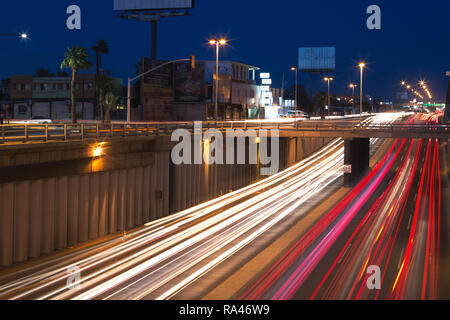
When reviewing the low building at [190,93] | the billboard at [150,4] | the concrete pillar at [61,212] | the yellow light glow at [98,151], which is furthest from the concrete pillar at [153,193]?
the billboard at [150,4]

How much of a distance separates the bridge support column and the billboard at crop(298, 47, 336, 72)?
99.9 metres

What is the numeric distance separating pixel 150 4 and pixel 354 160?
63450 millimetres

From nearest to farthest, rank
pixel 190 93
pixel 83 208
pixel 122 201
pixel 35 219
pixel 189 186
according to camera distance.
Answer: pixel 35 219 < pixel 83 208 < pixel 122 201 < pixel 189 186 < pixel 190 93

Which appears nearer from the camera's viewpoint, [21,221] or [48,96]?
[21,221]

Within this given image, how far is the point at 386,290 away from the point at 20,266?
658 inches

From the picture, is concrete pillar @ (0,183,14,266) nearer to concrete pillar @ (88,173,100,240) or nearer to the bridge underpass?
the bridge underpass

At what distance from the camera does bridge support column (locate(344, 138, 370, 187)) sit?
46903mm

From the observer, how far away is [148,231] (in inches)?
1139

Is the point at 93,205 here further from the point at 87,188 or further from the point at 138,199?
the point at 138,199

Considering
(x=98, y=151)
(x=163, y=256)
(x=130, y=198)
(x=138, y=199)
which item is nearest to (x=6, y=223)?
(x=98, y=151)

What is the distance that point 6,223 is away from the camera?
2600 centimetres

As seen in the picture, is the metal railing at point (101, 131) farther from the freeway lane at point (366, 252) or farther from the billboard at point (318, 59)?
the billboard at point (318, 59)
